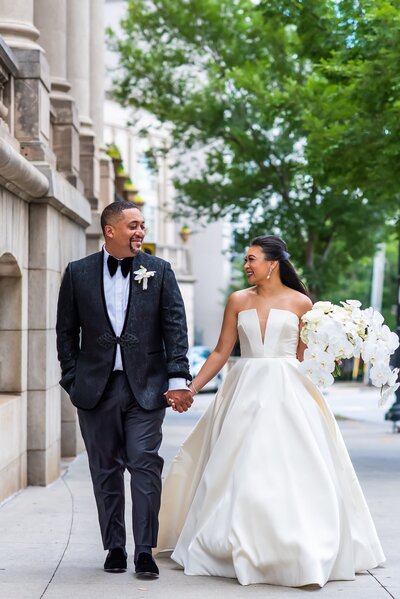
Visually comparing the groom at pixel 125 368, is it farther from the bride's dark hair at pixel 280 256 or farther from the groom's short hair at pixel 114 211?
the bride's dark hair at pixel 280 256

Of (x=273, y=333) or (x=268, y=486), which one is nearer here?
(x=268, y=486)

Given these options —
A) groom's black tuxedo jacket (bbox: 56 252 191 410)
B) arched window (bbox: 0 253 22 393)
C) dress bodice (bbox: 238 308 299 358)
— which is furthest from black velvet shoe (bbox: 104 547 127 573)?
arched window (bbox: 0 253 22 393)

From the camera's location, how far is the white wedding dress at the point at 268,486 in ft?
23.1

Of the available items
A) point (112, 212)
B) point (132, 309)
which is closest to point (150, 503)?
point (132, 309)

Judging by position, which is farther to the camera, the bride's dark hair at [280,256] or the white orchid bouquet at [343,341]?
the bride's dark hair at [280,256]

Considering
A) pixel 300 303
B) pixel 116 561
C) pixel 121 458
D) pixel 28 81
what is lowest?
pixel 116 561

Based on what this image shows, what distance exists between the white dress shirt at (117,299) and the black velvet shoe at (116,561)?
999 mm

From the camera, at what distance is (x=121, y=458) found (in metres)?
7.41

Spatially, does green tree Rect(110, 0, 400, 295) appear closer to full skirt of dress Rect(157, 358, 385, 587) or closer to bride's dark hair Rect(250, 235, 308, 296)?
bride's dark hair Rect(250, 235, 308, 296)

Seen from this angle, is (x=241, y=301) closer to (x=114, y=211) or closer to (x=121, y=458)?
(x=114, y=211)

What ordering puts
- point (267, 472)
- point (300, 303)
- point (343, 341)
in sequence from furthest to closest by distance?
point (300, 303) < point (343, 341) < point (267, 472)

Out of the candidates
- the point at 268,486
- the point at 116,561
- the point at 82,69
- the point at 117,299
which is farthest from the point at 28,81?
the point at 82,69

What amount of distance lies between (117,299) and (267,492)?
136 centimetres

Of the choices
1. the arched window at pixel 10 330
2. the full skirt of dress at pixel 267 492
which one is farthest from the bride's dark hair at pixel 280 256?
the arched window at pixel 10 330
